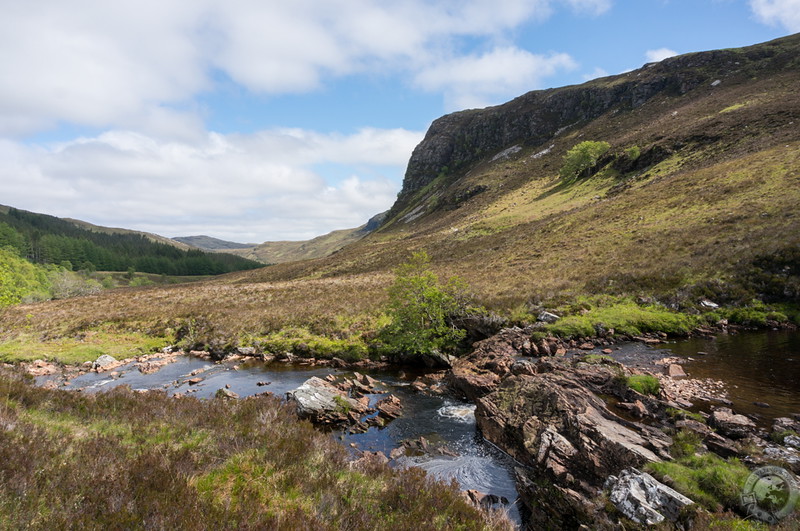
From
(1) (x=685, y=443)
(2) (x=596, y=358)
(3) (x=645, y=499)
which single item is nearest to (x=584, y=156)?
(2) (x=596, y=358)


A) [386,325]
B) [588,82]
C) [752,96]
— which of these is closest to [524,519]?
[386,325]

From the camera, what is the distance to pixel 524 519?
850 cm

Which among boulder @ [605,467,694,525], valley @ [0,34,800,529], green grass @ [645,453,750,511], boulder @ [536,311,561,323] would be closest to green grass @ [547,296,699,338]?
valley @ [0,34,800,529]

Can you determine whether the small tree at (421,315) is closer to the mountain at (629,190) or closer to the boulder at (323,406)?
the mountain at (629,190)

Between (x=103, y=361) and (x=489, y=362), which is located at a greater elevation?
(x=489, y=362)

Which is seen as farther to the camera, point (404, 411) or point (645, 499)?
point (404, 411)

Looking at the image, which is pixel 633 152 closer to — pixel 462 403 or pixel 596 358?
pixel 596 358

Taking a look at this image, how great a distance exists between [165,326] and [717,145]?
3152 inches

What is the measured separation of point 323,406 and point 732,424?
1318 centimetres

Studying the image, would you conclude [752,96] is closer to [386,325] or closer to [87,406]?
[386,325]

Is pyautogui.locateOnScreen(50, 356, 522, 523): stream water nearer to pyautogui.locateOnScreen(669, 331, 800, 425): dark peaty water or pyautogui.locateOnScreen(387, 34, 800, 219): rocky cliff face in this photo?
pyautogui.locateOnScreen(669, 331, 800, 425): dark peaty water

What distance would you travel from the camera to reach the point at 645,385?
12.7 m

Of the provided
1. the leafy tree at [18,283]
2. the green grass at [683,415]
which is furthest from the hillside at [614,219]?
the green grass at [683,415]

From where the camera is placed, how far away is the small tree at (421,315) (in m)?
21.7
